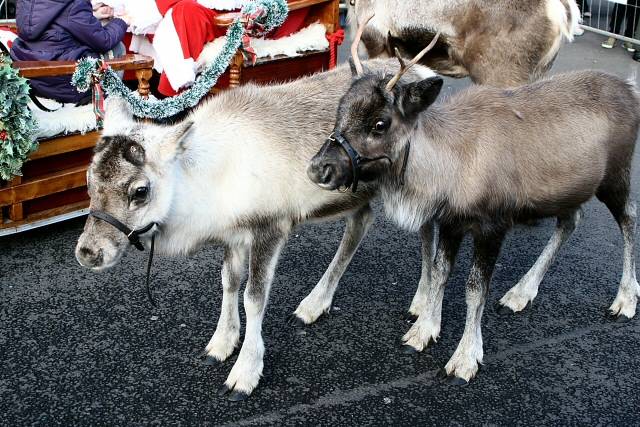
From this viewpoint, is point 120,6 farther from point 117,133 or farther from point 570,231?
point 570,231

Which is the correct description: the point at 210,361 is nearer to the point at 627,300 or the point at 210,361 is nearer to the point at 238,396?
the point at 238,396

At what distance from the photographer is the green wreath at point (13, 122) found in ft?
15.4

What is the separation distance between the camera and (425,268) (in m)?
4.63

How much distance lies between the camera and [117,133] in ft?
11.5

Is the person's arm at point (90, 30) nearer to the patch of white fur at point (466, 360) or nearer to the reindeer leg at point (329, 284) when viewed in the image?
the reindeer leg at point (329, 284)

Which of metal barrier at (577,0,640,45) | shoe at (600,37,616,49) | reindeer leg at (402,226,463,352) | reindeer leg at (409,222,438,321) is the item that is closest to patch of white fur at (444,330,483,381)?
reindeer leg at (402,226,463,352)

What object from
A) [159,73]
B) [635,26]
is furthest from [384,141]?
[635,26]

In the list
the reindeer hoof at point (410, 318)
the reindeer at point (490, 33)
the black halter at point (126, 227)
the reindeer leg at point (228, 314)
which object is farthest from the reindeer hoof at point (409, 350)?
the reindeer at point (490, 33)

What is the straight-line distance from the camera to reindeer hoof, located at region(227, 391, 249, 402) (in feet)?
12.6

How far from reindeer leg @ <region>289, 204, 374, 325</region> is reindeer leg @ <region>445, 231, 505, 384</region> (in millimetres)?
781

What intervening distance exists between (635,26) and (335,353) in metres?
9.31

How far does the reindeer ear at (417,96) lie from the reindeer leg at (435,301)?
79 centimetres

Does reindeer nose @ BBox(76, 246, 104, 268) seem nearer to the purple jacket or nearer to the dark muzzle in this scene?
the dark muzzle

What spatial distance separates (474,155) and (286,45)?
2.83 meters
